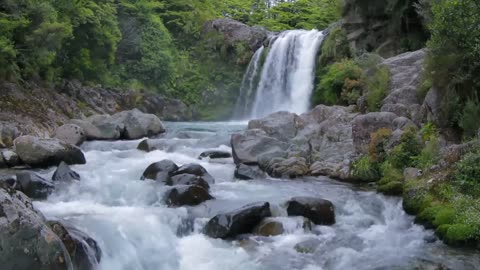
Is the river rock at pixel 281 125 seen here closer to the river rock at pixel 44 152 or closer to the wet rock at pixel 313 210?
the river rock at pixel 44 152

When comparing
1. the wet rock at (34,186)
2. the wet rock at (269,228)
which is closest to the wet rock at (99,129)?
the wet rock at (34,186)

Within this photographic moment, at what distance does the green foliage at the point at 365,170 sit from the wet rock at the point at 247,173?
2.52 m

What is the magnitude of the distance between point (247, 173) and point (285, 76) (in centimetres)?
1465

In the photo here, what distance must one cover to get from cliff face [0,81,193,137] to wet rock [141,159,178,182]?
6.15 meters

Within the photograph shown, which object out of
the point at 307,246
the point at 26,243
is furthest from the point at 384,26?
the point at 26,243

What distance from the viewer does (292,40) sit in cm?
2964

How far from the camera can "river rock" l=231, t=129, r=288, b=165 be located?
15508 millimetres

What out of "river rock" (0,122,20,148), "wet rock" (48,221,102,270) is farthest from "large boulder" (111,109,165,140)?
"wet rock" (48,221,102,270)

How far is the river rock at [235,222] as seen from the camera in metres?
9.72

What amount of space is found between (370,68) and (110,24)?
43.6 feet

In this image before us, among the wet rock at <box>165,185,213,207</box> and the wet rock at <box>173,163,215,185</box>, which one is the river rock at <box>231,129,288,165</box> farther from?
the wet rock at <box>165,185,213,207</box>

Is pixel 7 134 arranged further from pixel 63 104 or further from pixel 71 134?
pixel 63 104

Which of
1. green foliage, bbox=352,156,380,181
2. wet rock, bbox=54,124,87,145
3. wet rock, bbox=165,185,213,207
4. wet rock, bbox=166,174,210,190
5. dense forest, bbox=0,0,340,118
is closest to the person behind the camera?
wet rock, bbox=165,185,213,207

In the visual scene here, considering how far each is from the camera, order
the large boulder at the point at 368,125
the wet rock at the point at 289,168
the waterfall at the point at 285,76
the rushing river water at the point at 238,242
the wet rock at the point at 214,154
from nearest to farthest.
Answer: the rushing river water at the point at 238,242 → the wet rock at the point at 289,168 → the large boulder at the point at 368,125 → the wet rock at the point at 214,154 → the waterfall at the point at 285,76
